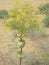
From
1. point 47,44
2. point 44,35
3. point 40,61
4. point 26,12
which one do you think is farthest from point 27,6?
point 44,35

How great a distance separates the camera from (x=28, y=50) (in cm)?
1027

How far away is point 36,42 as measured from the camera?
11.1 meters

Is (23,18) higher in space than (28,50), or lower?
higher

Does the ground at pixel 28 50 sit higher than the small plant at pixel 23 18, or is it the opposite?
the small plant at pixel 23 18

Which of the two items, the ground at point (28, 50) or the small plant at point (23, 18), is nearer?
the small plant at point (23, 18)

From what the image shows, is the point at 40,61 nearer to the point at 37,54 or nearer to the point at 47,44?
the point at 37,54

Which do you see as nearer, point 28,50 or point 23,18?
point 23,18

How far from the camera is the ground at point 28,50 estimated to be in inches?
370

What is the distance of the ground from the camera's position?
30.8ft

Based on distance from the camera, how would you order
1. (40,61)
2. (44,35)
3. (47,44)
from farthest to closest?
1. (44,35)
2. (47,44)
3. (40,61)

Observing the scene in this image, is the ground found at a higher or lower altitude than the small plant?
lower

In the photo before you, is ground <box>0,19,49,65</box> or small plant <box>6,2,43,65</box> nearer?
small plant <box>6,2,43,65</box>

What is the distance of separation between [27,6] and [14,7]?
332 millimetres

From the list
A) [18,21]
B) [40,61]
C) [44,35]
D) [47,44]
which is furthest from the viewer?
[44,35]
